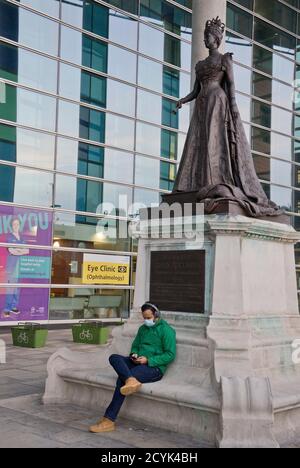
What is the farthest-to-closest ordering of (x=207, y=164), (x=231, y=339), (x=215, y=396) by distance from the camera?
(x=207, y=164)
(x=231, y=339)
(x=215, y=396)

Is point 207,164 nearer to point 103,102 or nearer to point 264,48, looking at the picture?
point 103,102

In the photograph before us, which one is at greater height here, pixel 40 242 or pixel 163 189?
pixel 163 189

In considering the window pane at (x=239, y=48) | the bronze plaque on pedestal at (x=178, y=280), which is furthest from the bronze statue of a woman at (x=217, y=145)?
the window pane at (x=239, y=48)

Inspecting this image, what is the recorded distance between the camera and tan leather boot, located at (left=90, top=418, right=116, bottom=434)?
6143 millimetres

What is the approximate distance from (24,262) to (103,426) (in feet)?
47.4

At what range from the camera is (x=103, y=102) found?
2339cm

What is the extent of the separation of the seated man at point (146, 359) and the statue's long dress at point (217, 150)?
73.9 inches

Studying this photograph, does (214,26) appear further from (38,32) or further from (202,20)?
(38,32)

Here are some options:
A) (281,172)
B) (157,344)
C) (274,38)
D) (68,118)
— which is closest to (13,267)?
(68,118)

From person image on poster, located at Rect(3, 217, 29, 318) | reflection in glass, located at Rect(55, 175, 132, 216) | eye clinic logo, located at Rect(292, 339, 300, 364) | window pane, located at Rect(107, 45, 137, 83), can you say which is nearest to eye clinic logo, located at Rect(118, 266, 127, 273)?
reflection in glass, located at Rect(55, 175, 132, 216)

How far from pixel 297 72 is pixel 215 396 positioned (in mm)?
29231

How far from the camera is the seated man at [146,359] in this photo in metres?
6.24
